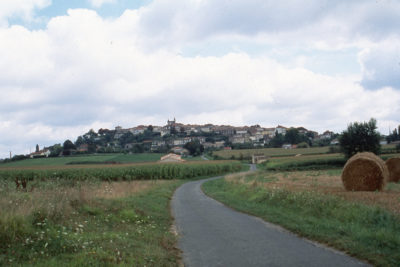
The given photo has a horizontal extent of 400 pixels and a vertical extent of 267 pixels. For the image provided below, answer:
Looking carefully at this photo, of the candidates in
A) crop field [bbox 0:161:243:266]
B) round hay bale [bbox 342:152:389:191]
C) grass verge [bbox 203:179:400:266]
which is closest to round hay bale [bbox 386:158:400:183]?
round hay bale [bbox 342:152:389:191]

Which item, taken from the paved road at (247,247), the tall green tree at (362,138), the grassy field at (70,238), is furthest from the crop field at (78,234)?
the tall green tree at (362,138)

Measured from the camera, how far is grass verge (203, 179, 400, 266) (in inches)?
333

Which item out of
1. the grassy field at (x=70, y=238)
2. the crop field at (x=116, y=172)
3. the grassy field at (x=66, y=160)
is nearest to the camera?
the grassy field at (x=70, y=238)

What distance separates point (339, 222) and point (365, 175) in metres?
10.6

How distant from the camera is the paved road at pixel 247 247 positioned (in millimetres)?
8047

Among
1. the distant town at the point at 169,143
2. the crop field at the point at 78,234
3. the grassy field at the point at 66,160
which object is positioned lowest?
the crop field at the point at 78,234

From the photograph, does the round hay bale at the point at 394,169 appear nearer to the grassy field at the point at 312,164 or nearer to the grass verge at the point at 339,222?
the grass verge at the point at 339,222

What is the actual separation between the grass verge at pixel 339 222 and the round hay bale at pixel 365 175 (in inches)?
211

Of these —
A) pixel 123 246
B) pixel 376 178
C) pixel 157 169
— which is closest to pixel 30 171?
pixel 157 169

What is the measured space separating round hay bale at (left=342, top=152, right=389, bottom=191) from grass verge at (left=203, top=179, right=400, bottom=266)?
5.35 m

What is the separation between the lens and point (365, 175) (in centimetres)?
2162

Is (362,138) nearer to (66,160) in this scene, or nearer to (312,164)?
(312,164)

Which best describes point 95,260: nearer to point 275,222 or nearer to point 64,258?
point 64,258

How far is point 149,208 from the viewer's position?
1906 cm
